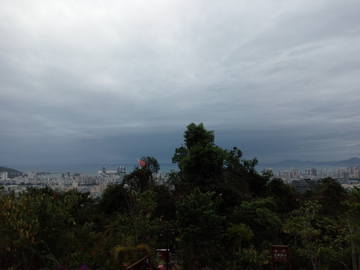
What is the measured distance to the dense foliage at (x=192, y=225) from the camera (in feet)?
20.4

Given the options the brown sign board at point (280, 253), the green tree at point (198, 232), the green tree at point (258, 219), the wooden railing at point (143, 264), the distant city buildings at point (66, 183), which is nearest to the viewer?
the wooden railing at point (143, 264)

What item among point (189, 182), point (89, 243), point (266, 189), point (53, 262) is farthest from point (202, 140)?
point (53, 262)

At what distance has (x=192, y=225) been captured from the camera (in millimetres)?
8914

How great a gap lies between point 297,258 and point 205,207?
5.06m

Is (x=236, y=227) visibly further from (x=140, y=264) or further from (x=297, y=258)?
(x=140, y=264)

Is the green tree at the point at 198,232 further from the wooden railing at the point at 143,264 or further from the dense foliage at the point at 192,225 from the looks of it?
the wooden railing at the point at 143,264

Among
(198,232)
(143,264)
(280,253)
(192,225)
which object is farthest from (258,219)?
(143,264)

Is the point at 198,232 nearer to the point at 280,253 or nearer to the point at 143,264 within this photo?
the point at 143,264

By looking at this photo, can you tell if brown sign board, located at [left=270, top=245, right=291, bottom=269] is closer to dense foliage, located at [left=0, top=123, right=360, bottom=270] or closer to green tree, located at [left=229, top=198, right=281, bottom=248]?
dense foliage, located at [left=0, top=123, right=360, bottom=270]

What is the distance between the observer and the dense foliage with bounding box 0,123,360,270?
6227 millimetres

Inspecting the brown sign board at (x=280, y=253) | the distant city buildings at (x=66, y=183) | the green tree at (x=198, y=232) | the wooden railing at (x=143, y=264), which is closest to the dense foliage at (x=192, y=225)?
the green tree at (x=198, y=232)

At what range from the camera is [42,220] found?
20.5 ft

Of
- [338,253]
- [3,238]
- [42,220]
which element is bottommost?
[338,253]

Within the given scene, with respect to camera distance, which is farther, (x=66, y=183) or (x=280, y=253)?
(x=66, y=183)
